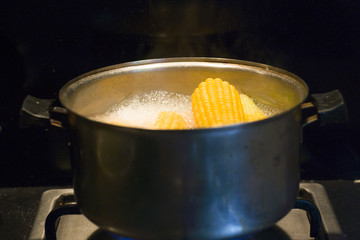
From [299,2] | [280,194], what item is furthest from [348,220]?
[299,2]

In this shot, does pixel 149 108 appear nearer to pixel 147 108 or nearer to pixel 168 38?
pixel 147 108

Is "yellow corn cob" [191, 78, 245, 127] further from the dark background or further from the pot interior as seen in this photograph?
the dark background

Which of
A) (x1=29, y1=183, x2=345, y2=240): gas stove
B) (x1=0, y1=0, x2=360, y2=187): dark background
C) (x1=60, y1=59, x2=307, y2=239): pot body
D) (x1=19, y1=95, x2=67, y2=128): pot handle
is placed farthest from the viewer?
(x1=0, y1=0, x2=360, y2=187): dark background

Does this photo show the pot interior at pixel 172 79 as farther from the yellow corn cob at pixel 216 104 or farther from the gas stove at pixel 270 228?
the gas stove at pixel 270 228

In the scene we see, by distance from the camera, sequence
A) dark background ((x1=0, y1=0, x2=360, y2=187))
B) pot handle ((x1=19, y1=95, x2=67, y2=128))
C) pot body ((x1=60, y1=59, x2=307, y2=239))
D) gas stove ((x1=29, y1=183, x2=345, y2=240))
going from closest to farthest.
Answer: pot body ((x1=60, y1=59, x2=307, y2=239)) < pot handle ((x1=19, y1=95, x2=67, y2=128)) < gas stove ((x1=29, y1=183, x2=345, y2=240)) < dark background ((x1=0, y1=0, x2=360, y2=187))

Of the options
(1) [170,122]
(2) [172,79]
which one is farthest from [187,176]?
(2) [172,79]

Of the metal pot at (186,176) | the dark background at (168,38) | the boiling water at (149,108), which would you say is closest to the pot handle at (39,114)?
the metal pot at (186,176)

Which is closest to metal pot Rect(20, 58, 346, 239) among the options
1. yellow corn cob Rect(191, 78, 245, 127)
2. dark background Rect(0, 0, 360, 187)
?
yellow corn cob Rect(191, 78, 245, 127)

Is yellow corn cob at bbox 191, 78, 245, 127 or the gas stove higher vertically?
yellow corn cob at bbox 191, 78, 245, 127

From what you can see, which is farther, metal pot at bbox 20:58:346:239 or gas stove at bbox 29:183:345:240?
gas stove at bbox 29:183:345:240
